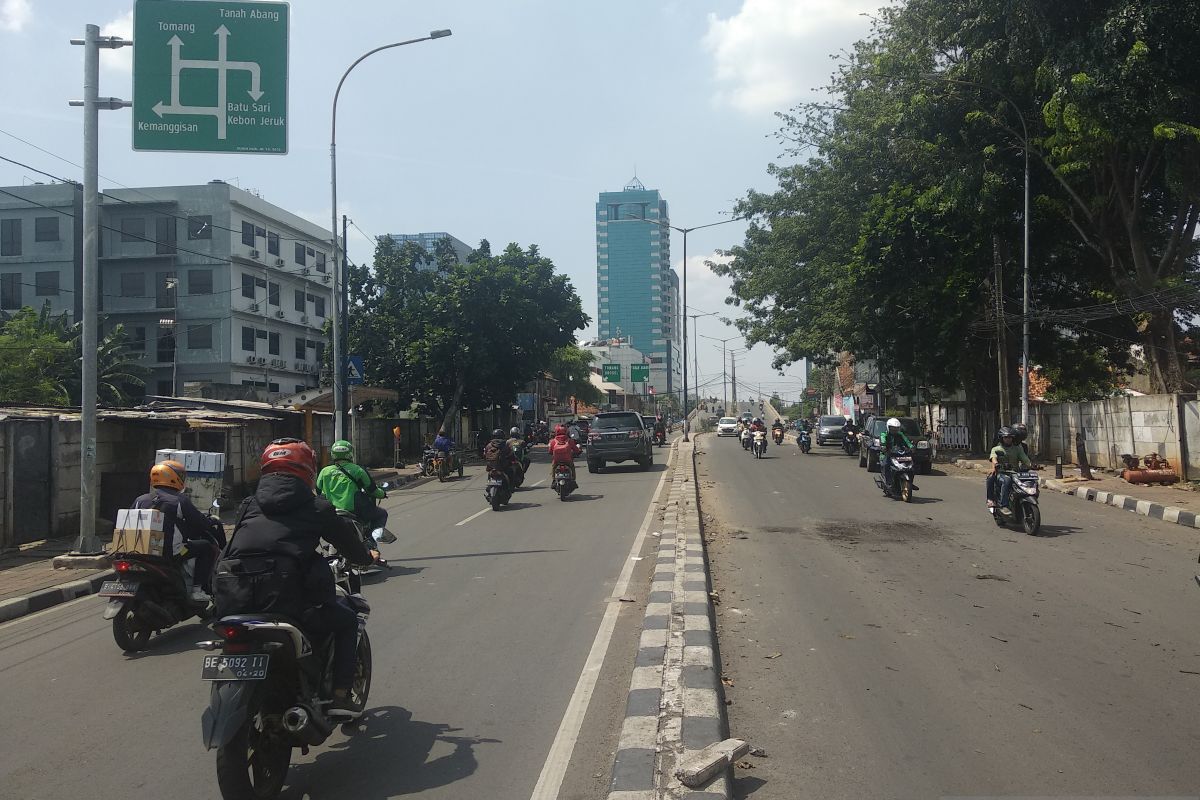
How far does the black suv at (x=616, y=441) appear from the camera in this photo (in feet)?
85.0

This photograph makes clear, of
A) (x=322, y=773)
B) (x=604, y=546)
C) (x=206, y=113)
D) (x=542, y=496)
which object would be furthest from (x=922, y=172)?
(x=322, y=773)

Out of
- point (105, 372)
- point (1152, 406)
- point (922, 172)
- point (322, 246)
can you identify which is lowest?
point (1152, 406)

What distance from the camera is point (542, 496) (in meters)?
19.4

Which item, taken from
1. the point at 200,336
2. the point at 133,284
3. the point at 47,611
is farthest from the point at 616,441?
the point at 133,284

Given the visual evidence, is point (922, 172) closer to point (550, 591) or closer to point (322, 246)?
point (550, 591)

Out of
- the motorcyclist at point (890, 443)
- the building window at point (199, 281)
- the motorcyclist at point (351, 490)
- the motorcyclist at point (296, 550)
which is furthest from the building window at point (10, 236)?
the motorcyclist at point (296, 550)

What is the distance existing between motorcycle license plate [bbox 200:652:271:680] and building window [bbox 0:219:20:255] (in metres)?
50.2

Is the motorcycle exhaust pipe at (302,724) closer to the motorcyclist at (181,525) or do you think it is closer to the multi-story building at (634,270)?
the motorcyclist at (181,525)

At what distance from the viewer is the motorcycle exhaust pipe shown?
3.87 meters

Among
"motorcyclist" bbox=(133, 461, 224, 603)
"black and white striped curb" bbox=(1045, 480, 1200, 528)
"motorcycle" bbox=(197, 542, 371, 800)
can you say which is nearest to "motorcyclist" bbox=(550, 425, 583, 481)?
"black and white striped curb" bbox=(1045, 480, 1200, 528)

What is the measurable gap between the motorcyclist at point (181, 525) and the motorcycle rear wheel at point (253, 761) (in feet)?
11.9

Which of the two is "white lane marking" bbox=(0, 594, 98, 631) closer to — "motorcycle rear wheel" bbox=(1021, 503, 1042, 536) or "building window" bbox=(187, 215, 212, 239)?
"motorcycle rear wheel" bbox=(1021, 503, 1042, 536)

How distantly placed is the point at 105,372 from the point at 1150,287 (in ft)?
139

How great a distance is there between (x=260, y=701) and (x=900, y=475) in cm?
1431
